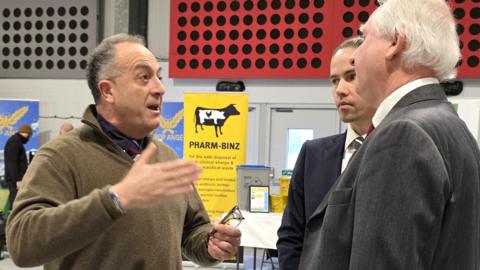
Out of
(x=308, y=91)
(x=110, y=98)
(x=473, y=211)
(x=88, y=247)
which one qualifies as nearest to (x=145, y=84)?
(x=110, y=98)

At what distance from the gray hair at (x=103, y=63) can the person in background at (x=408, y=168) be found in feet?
2.91

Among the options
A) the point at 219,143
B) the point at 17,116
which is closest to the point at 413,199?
the point at 219,143

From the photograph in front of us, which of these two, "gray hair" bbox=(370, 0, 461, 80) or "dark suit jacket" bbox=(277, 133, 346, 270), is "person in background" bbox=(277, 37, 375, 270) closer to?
"dark suit jacket" bbox=(277, 133, 346, 270)

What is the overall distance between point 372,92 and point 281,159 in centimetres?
546

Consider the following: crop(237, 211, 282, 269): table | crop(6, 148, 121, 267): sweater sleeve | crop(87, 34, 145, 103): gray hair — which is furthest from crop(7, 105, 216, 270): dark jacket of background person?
crop(237, 211, 282, 269): table

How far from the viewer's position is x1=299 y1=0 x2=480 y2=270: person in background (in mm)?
908

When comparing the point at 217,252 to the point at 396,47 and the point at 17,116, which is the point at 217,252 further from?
the point at 17,116

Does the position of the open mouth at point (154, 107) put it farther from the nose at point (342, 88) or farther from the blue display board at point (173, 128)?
the blue display board at point (173, 128)

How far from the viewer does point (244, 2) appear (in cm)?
654

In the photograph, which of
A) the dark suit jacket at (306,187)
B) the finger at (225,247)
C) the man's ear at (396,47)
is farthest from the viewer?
the dark suit jacket at (306,187)

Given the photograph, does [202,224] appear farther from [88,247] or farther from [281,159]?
[281,159]

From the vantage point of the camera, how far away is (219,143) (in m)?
5.01

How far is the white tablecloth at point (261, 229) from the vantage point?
13.8 ft

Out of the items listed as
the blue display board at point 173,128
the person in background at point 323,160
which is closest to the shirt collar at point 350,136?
the person in background at point 323,160
